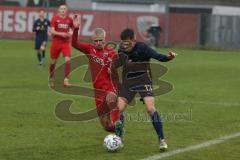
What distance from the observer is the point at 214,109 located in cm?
1492

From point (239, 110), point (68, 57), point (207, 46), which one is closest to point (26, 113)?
point (239, 110)

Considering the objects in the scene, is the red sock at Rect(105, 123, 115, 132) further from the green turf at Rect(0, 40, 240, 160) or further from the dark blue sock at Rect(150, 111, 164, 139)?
A: the dark blue sock at Rect(150, 111, 164, 139)

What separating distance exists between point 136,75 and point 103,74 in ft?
2.56

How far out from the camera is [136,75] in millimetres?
10211

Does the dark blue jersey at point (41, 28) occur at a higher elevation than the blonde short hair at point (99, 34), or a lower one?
lower

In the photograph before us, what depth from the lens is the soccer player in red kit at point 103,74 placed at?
10633 millimetres

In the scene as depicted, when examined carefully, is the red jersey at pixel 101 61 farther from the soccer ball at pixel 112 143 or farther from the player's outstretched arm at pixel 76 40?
the soccer ball at pixel 112 143

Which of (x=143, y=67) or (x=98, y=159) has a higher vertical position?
(x=143, y=67)

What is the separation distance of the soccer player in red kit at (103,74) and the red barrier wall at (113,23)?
37.0 m

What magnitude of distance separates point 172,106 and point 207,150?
5208 mm

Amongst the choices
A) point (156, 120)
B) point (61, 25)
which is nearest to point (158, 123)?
point (156, 120)

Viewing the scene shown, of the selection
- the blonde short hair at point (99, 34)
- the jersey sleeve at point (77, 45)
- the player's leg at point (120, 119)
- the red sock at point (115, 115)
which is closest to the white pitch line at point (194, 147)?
the player's leg at point (120, 119)

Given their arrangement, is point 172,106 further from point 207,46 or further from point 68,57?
point 207,46

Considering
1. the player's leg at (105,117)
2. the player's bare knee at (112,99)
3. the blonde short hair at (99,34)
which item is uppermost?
the blonde short hair at (99,34)
